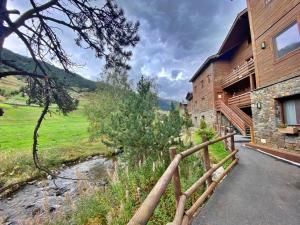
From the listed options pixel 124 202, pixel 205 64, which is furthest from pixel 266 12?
pixel 205 64

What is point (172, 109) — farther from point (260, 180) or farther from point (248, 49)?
point (248, 49)

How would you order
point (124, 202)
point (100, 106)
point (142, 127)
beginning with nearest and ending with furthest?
point (124, 202) → point (142, 127) → point (100, 106)

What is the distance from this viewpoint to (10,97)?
5438mm

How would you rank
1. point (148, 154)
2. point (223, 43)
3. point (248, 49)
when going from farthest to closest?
point (223, 43)
point (248, 49)
point (148, 154)

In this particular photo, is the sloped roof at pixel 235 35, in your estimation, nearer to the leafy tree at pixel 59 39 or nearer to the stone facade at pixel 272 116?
the stone facade at pixel 272 116

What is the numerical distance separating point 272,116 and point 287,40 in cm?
370

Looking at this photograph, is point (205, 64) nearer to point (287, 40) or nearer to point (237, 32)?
point (237, 32)

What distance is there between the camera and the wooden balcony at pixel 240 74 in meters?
17.8

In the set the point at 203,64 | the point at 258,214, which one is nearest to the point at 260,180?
the point at 258,214

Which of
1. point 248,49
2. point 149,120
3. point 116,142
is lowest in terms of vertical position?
point 116,142

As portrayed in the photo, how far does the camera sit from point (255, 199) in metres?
4.93

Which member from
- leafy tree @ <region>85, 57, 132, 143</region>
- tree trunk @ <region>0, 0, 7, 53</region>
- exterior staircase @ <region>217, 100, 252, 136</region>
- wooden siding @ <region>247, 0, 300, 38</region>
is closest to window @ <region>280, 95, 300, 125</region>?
wooden siding @ <region>247, 0, 300, 38</region>

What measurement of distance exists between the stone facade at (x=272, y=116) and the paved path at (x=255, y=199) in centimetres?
285

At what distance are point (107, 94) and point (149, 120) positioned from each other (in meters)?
19.5
